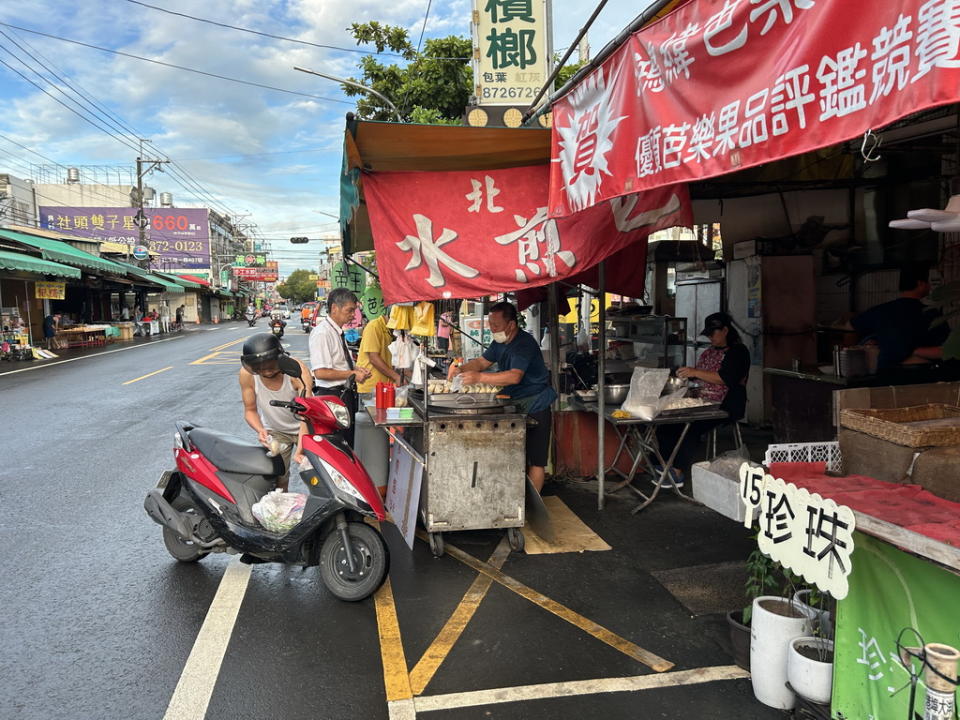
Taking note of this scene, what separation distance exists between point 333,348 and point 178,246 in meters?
57.3

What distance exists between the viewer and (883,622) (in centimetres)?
245

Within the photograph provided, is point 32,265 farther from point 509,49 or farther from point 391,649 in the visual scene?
point 391,649

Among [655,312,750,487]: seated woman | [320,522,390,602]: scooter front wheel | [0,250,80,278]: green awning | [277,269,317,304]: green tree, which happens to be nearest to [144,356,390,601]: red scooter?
[320,522,390,602]: scooter front wheel

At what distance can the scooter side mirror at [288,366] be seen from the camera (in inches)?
159

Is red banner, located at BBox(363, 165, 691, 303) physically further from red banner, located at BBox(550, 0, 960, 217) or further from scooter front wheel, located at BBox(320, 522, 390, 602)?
scooter front wheel, located at BBox(320, 522, 390, 602)

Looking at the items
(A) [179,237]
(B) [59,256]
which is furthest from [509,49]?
(A) [179,237]

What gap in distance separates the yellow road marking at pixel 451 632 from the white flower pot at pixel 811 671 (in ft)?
5.47

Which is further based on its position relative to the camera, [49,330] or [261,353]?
[49,330]

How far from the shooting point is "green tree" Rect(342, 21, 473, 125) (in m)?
17.7

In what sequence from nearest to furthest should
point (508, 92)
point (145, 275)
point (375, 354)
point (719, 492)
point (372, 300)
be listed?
point (719, 492) → point (375, 354) → point (508, 92) → point (372, 300) → point (145, 275)

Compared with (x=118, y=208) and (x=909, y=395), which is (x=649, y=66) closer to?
(x=909, y=395)

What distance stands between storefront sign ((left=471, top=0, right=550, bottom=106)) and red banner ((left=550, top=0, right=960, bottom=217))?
4911 millimetres

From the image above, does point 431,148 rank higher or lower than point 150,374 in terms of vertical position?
higher

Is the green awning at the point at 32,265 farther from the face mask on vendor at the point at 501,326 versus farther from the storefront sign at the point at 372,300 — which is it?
the face mask on vendor at the point at 501,326
